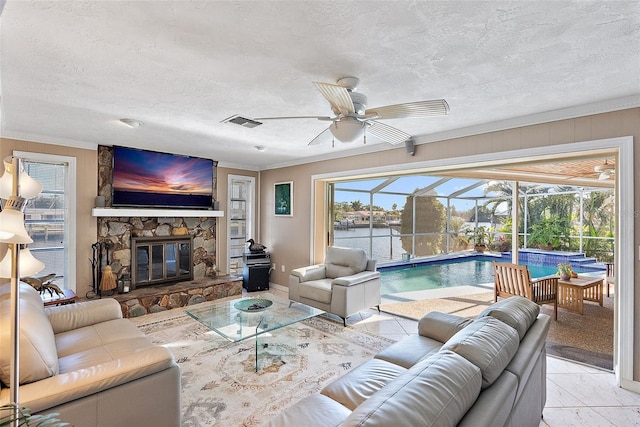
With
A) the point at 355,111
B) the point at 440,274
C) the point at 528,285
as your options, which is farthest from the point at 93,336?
the point at 440,274

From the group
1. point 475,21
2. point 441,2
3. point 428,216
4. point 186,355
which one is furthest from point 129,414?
point 428,216

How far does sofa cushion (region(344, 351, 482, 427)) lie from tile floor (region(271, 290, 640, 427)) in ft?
5.23

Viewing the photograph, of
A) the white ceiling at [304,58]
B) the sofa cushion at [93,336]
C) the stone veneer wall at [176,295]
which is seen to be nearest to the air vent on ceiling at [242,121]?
the white ceiling at [304,58]

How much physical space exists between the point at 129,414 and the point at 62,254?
349 cm

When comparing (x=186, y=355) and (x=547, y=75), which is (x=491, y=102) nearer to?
(x=547, y=75)

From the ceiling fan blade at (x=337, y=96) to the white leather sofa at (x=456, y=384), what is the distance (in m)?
1.47

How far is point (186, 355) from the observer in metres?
3.03

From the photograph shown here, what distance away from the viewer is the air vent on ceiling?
3.09 metres

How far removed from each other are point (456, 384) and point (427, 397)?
174 mm

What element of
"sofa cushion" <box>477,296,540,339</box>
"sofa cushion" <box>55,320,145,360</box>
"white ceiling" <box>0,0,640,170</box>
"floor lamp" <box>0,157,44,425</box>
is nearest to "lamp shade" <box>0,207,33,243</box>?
"floor lamp" <box>0,157,44,425</box>

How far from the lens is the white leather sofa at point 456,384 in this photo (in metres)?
0.96

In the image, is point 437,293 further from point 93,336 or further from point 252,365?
point 93,336

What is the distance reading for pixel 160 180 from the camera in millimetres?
4789

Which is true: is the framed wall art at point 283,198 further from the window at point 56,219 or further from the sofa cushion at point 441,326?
the sofa cushion at point 441,326
